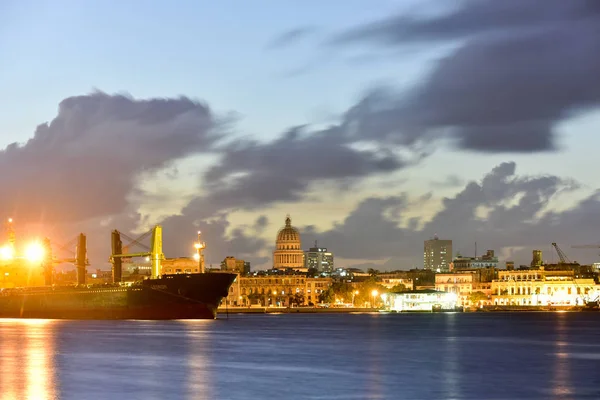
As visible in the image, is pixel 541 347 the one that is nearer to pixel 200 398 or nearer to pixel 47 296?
pixel 200 398

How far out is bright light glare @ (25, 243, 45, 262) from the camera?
185625 millimetres

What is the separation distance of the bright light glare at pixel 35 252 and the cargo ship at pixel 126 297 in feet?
28.0

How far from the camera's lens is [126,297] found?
150375mm

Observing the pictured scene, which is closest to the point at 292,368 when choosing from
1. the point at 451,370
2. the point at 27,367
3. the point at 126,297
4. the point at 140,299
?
the point at 451,370

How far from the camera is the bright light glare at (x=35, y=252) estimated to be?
185625 millimetres

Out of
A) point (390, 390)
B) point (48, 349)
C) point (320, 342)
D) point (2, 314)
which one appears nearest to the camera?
point (390, 390)

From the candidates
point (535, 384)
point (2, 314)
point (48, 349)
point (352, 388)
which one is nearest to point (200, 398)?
point (352, 388)

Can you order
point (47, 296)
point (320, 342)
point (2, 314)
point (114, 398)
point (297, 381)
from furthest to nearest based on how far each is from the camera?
point (2, 314)
point (47, 296)
point (320, 342)
point (297, 381)
point (114, 398)

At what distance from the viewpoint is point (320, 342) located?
322ft

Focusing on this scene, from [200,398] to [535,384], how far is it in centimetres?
1907

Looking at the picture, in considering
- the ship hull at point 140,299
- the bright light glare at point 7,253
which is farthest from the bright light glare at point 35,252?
the ship hull at point 140,299

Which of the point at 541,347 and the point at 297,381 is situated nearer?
the point at 297,381

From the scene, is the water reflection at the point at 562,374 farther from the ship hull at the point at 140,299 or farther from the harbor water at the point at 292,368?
the ship hull at the point at 140,299

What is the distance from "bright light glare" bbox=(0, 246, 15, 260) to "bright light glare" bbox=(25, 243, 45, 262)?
2.66 meters
